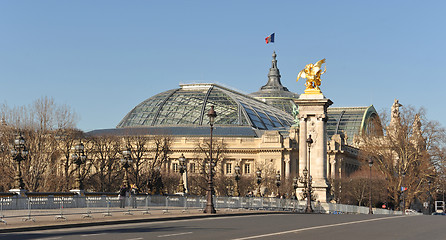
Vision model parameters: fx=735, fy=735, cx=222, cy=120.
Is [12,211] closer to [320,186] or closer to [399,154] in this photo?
[320,186]

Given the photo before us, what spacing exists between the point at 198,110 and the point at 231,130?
1481 centimetres

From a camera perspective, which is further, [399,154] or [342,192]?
[342,192]

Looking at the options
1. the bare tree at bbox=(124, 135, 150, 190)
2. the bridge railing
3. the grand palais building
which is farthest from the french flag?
the bridge railing

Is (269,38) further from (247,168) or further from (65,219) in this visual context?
(65,219)

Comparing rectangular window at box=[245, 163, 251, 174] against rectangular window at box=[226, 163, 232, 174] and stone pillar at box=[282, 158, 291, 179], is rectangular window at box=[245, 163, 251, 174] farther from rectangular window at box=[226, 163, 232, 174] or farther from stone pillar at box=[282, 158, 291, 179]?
stone pillar at box=[282, 158, 291, 179]

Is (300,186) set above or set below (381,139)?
below

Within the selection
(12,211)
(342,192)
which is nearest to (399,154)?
(342,192)

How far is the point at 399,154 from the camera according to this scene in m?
87.0

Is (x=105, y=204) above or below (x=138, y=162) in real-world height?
below

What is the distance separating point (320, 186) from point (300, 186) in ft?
11.9

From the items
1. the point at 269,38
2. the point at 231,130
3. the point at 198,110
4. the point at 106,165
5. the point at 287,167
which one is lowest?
the point at 106,165

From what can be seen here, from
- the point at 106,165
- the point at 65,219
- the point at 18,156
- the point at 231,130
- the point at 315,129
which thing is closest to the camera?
the point at 65,219

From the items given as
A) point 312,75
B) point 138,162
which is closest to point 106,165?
point 138,162

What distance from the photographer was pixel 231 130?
481 ft
